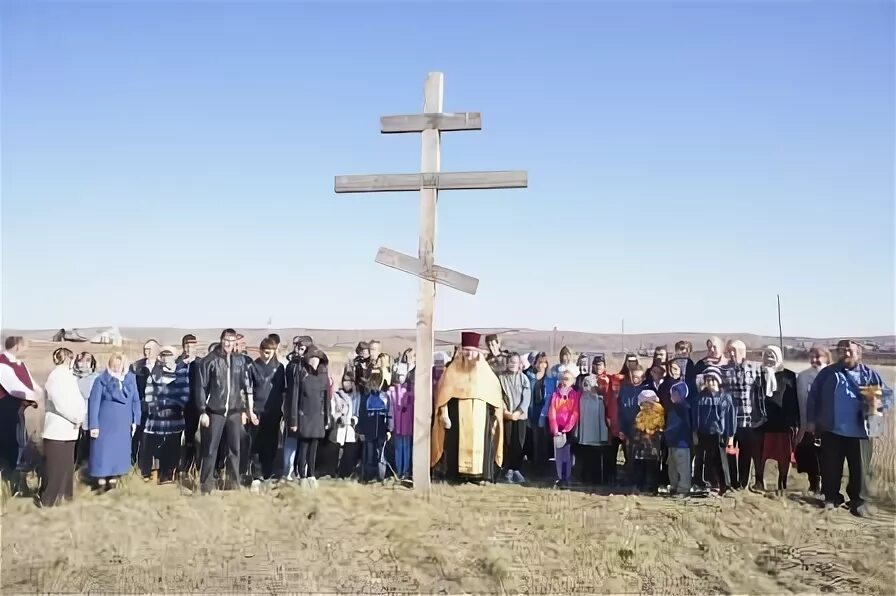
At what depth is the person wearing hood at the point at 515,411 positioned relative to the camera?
892 centimetres

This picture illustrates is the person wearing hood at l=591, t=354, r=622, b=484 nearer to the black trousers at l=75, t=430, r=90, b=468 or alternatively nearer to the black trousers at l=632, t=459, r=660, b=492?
the black trousers at l=632, t=459, r=660, b=492

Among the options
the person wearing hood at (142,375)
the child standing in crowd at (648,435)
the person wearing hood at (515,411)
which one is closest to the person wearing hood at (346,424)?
the person wearing hood at (515,411)

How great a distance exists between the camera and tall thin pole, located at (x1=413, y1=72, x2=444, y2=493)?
7.75 m

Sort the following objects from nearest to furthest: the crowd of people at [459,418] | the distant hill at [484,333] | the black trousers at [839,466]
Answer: the black trousers at [839,466] < the crowd of people at [459,418] < the distant hill at [484,333]

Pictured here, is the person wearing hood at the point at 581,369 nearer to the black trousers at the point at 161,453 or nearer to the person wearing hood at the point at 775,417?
the person wearing hood at the point at 775,417

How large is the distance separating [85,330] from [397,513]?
983 centimetres

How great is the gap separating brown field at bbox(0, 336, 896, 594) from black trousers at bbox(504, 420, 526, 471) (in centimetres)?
111

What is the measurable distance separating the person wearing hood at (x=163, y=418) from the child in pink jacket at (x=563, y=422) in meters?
4.06

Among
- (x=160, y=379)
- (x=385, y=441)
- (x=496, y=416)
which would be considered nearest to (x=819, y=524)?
(x=496, y=416)

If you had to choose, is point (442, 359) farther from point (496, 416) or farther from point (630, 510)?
point (630, 510)

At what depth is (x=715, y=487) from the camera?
809 cm

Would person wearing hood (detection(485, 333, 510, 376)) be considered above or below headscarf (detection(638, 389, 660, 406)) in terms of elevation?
above

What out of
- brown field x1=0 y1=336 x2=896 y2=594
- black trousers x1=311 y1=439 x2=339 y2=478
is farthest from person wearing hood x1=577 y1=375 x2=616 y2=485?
black trousers x1=311 y1=439 x2=339 y2=478

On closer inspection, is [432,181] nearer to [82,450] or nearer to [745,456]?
[745,456]
